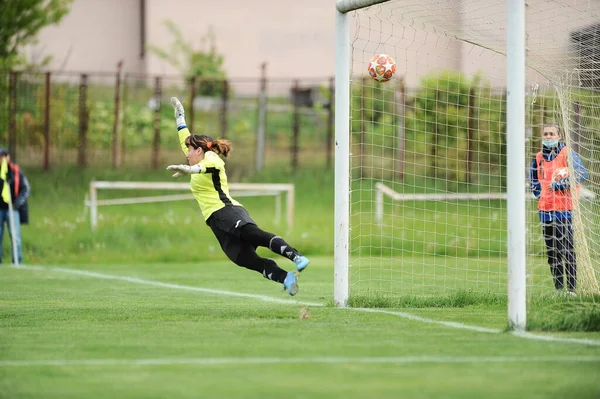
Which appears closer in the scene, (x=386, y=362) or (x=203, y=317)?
(x=386, y=362)

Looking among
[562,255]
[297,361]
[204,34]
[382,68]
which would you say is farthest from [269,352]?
[204,34]

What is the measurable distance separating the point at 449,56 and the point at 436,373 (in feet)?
23.1

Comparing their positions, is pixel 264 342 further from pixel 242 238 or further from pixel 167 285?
pixel 167 285

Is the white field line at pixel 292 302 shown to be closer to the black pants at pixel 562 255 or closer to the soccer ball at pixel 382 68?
the black pants at pixel 562 255

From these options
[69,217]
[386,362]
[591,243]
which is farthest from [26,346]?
[69,217]

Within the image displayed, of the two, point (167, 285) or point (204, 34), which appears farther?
point (204, 34)

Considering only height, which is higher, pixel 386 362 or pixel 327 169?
pixel 327 169

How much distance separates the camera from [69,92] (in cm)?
2775

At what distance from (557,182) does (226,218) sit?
3968 mm

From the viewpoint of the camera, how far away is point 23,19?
26484mm

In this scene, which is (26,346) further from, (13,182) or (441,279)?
(13,182)

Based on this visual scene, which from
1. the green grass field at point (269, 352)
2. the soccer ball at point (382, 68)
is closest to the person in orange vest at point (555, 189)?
the green grass field at point (269, 352)

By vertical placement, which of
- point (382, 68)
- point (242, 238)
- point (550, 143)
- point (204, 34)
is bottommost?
point (242, 238)

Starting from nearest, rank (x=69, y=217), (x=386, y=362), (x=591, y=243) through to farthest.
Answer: (x=386, y=362)
(x=591, y=243)
(x=69, y=217)
